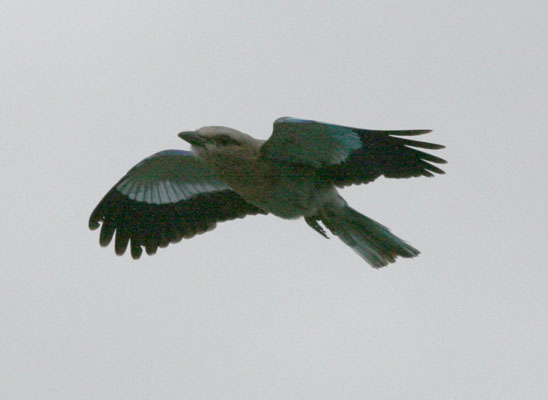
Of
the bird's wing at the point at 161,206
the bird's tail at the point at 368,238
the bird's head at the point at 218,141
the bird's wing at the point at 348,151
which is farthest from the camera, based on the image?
the bird's wing at the point at 161,206

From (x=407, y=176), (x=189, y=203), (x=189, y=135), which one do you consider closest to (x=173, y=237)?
(x=189, y=203)

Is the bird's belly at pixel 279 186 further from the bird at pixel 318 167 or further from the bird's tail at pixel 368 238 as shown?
the bird's tail at pixel 368 238

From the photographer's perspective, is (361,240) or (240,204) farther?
(240,204)

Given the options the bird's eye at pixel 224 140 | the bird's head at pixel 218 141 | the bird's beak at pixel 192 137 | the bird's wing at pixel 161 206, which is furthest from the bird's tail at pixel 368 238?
the bird's wing at pixel 161 206

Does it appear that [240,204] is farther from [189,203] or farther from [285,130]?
[285,130]

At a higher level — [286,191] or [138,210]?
[138,210]

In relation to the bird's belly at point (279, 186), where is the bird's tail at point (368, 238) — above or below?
below
